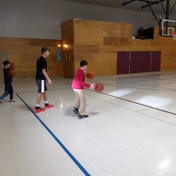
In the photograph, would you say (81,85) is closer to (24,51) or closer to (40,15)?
(24,51)

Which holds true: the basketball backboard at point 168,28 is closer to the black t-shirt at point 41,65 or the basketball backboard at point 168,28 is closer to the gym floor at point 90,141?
the gym floor at point 90,141

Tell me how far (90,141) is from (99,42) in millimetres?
8858

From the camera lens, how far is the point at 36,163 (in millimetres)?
2209

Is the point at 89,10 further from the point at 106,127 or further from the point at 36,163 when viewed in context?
the point at 36,163

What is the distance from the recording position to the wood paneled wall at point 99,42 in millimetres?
10203

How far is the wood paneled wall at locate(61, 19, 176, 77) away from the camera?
33.5ft

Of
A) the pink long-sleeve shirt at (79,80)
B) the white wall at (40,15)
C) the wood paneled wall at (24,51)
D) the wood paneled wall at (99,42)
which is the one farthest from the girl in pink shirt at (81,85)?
the white wall at (40,15)

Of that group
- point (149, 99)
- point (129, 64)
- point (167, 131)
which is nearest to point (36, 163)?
point (167, 131)

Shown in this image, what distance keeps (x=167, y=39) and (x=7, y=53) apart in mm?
11015

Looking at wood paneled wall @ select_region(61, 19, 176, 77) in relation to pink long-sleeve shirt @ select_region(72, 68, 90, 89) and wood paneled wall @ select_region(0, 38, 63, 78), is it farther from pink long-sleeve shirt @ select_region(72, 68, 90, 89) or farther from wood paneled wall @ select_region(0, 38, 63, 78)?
pink long-sleeve shirt @ select_region(72, 68, 90, 89)

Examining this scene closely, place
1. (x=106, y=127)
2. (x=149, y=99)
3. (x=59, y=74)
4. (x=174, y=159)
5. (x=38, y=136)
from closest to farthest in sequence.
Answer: (x=174, y=159) < (x=38, y=136) < (x=106, y=127) < (x=149, y=99) < (x=59, y=74)

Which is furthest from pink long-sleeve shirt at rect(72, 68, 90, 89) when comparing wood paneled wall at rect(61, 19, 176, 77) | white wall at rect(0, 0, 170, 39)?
white wall at rect(0, 0, 170, 39)

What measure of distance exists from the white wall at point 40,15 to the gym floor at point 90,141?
270 inches

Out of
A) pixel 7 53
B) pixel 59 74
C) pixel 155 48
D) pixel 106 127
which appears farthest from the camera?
pixel 155 48
